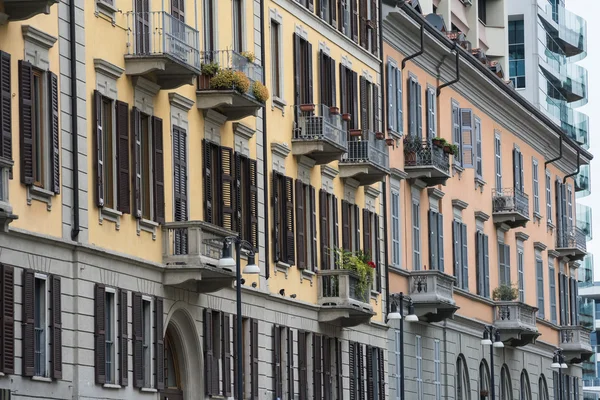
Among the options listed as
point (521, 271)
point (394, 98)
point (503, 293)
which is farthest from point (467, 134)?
point (521, 271)

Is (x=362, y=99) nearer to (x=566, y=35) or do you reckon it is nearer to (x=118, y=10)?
(x=118, y=10)

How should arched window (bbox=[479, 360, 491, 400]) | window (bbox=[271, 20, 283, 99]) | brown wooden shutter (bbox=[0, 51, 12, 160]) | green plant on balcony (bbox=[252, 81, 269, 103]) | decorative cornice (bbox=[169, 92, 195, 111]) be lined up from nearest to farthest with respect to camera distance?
brown wooden shutter (bbox=[0, 51, 12, 160]), decorative cornice (bbox=[169, 92, 195, 111]), green plant on balcony (bbox=[252, 81, 269, 103]), window (bbox=[271, 20, 283, 99]), arched window (bbox=[479, 360, 491, 400])

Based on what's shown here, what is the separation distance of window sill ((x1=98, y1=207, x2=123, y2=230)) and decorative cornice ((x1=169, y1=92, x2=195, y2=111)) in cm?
419

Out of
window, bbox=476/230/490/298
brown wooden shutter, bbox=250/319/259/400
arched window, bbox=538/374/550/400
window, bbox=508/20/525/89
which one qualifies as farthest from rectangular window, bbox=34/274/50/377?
window, bbox=508/20/525/89

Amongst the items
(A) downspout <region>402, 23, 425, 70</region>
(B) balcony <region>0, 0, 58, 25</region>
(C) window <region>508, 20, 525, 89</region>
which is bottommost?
(B) balcony <region>0, 0, 58, 25</region>

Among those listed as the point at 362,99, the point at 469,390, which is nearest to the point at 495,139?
the point at 469,390

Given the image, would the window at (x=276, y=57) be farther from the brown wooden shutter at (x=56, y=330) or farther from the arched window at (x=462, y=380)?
the arched window at (x=462, y=380)

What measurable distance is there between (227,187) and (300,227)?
5.67 m

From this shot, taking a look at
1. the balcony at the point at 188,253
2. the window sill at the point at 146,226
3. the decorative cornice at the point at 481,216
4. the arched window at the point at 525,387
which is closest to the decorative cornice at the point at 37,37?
the window sill at the point at 146,226

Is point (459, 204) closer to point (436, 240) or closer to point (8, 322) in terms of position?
point (436, 240)

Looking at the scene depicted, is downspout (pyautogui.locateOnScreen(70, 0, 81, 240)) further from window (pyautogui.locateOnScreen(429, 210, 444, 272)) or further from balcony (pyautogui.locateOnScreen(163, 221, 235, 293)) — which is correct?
window (pyautogui.locateOnScreen(429, 210, 444, 272))

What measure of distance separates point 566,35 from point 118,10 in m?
61.5

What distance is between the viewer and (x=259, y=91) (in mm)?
44500

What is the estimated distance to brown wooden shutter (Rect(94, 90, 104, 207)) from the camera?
37094mm
